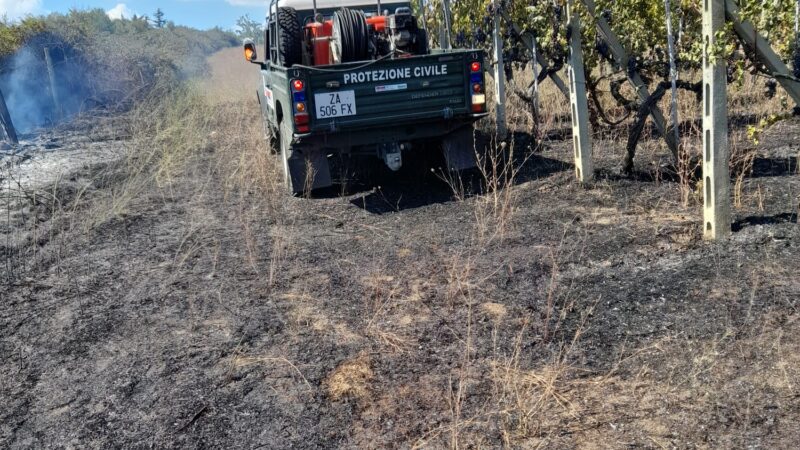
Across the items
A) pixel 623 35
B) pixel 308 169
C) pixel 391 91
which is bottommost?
pixel 308 169

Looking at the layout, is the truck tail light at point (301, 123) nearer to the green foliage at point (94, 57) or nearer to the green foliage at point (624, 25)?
the green foliage at point (624, 25)

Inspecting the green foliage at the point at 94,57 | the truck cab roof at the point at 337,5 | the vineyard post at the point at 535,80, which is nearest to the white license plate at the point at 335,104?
the truck cab roof at the point at 337,5

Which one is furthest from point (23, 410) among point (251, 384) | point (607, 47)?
point (607, 47)

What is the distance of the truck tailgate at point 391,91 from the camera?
278 inches

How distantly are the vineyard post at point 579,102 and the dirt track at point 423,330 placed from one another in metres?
0.31

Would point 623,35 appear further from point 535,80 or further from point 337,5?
point 337,5

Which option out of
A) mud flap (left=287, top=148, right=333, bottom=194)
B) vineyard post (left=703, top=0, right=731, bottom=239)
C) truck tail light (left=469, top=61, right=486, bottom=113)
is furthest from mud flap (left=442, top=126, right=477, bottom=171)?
vineyard post (left=703, top=0, right=731, bottom=239)

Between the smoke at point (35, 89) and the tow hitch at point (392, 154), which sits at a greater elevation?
the smoke at point (35, 89)

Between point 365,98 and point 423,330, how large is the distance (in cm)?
359

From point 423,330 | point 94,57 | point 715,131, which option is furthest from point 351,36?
point 94,57

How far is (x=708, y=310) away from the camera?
4023mm

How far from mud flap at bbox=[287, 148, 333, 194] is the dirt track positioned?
879 mm

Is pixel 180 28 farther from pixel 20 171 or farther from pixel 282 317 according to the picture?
pixel 282 317

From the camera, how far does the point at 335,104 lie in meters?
7.12
